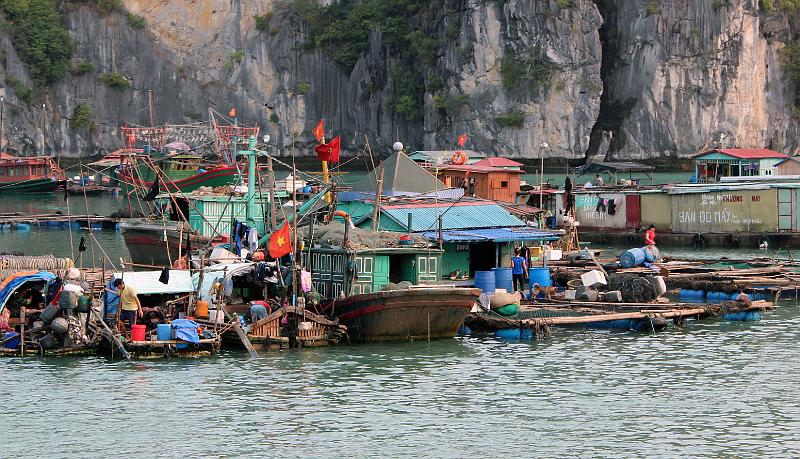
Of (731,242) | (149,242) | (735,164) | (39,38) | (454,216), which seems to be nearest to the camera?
(454,216)

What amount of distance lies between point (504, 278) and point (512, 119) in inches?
3734

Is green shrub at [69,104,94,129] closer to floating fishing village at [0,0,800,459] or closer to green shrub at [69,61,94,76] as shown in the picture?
green shrub at [69,61,94,76]

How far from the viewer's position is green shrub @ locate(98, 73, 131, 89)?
13612cm

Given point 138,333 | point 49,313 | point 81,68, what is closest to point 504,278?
point 138,333

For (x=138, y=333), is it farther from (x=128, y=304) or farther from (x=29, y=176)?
(x=29, y=176)

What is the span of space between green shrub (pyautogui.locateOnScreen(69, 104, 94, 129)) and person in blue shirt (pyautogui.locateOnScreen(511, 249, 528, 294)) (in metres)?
107

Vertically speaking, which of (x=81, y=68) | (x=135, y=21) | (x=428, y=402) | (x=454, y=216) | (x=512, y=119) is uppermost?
(x=135, y=21)

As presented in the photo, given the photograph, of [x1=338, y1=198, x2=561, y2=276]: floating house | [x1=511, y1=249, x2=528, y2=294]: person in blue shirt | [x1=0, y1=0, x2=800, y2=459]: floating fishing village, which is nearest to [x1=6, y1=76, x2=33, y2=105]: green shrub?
[x1=0, y1=0, x2=800, y2=459]: floating fishing village

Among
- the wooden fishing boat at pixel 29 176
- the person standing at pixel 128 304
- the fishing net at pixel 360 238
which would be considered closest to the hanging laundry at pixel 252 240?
the fishing net at pixel 360 238

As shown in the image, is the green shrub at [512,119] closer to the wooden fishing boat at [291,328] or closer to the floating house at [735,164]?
the floating house at [735,164]

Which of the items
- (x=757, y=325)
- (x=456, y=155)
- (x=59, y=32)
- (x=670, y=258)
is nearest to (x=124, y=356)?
(x=757, y=325)

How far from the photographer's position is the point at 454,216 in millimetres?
34562

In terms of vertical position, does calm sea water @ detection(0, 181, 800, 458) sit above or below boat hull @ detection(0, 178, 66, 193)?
below

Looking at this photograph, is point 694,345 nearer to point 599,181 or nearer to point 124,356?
point 124,356
